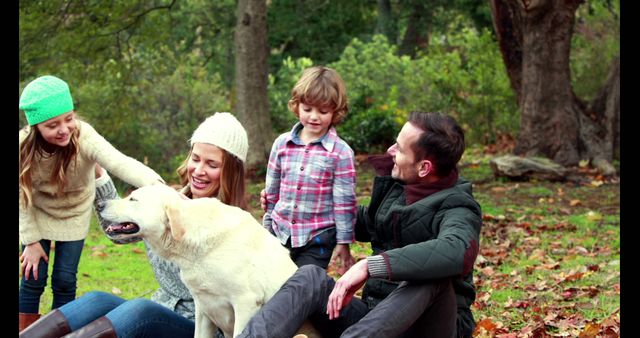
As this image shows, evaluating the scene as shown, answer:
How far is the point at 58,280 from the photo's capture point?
17.2 feet

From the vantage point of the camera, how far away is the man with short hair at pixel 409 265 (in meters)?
3.52

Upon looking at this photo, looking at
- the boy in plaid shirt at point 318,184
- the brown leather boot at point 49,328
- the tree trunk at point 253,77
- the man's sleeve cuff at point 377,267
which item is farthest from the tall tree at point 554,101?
the brown leather boot at point 49,328

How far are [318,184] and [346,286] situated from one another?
1340 mm

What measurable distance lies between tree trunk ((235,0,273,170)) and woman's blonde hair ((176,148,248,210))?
9.89 meters

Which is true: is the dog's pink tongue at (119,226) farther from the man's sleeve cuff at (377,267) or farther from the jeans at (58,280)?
the jeans at (58,280)

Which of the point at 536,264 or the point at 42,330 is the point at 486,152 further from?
the point at 42,330

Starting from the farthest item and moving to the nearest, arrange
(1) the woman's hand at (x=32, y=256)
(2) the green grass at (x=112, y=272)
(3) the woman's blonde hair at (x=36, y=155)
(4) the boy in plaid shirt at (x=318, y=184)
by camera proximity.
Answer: (2) the green grass at (x=112, y=272)
(1) the woman's hand at (x=32, y=256)
(3) the woman's blonde hair at (x=36, y=155)
(4) the boy in plaid shirt at (x=318, y=184)

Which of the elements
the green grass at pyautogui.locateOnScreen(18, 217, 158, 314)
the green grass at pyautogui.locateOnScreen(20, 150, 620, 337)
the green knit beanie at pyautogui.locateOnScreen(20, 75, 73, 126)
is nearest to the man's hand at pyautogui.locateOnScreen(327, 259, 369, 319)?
the green grass at pyautogui.locateOnScreen(20, 150, 620, 337)

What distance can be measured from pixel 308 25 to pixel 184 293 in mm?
23421

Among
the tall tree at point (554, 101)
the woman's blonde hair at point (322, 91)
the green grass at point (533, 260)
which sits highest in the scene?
the woman's blonde hair at point (322, 91)

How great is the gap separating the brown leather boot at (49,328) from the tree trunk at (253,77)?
10.4 meters

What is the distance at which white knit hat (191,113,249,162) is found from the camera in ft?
14.5

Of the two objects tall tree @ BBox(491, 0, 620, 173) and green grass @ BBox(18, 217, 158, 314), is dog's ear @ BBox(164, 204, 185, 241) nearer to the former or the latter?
green grass @ BBox(18, 217, 158, 314)
